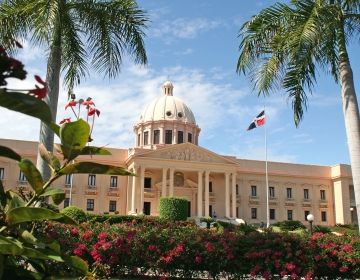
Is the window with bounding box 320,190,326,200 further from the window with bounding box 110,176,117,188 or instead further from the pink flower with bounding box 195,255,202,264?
the pink flower with bounding box 195,255,202,264

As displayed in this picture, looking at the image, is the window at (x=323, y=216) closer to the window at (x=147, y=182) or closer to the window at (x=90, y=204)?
the window at (x=147, y=182)

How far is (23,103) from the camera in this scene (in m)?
1.89

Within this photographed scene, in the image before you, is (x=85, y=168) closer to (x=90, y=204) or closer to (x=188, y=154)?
(x=188, y=154)

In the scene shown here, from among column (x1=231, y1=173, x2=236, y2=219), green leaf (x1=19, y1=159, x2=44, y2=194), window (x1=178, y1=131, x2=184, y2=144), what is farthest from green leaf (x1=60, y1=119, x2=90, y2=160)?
window (x1=178, y1=131, x2=184, y2=144)

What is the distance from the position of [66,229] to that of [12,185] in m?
40.3

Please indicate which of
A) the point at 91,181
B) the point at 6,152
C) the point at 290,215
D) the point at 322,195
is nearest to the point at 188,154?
the point at 91,181

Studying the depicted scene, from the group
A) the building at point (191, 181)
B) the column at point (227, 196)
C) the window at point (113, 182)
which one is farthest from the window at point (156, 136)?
the column at point (227, 196)

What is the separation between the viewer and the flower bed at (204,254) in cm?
913

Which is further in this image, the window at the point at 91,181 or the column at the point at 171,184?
the window at the point at 91,181

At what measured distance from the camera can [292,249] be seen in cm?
954

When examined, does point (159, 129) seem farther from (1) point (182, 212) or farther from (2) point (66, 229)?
(2) point (66, 229)

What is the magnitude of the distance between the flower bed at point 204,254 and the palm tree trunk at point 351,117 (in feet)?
6.18

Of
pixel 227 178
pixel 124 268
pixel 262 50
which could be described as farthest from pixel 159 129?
pixel 124 268

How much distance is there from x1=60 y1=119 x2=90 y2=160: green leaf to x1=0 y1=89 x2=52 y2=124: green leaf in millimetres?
298
